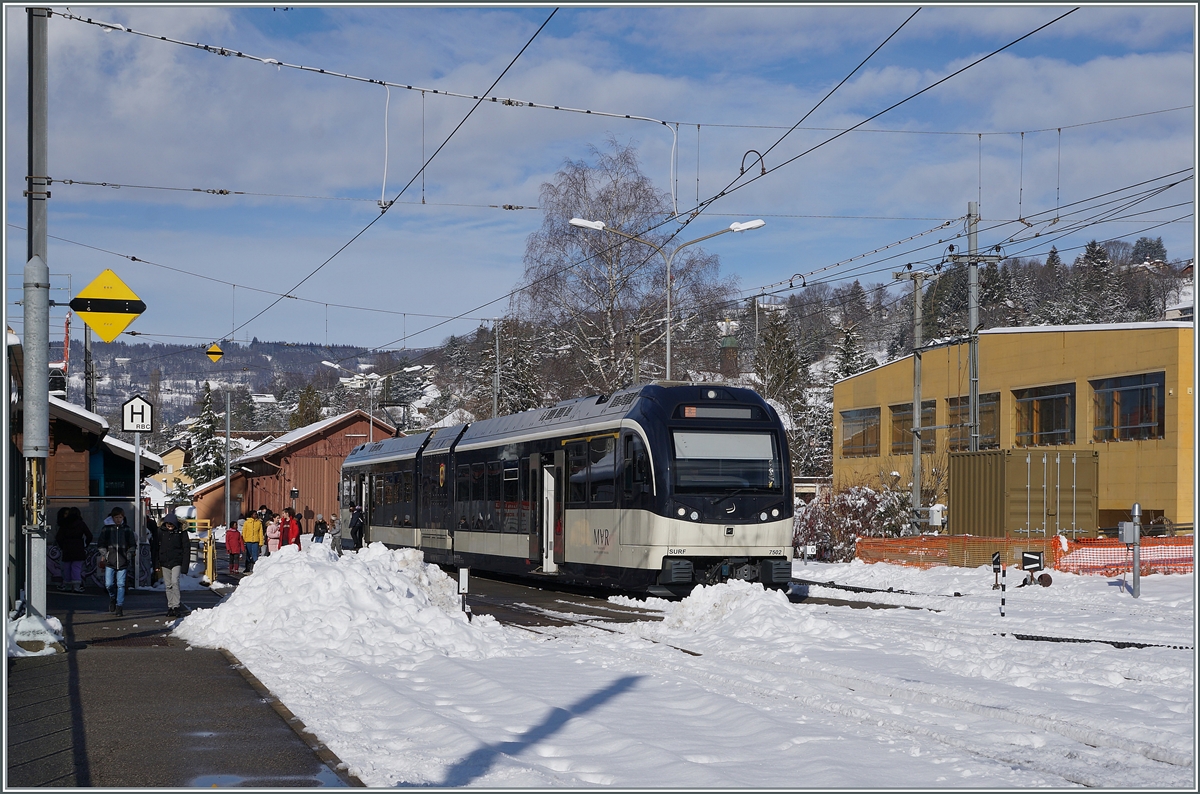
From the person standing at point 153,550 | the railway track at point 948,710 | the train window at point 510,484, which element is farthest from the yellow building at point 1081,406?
the railway track at point 948,710

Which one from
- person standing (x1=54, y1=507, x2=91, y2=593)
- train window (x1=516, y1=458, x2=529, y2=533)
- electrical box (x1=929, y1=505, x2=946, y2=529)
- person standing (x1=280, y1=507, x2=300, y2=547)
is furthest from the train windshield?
person standing (x1=280, y1=507, x2=300, y2=547)

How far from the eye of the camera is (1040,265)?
474ft

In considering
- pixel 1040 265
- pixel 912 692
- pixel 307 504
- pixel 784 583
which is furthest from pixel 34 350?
pixel 1040 265

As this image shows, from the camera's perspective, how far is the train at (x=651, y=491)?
1866cm

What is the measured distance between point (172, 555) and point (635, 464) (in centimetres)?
708

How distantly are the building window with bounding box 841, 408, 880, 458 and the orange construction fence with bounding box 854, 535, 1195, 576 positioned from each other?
19029mm

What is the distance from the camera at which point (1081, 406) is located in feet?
118

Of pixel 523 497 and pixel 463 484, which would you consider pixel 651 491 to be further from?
pixel 463 484

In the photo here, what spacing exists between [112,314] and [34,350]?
1853mm

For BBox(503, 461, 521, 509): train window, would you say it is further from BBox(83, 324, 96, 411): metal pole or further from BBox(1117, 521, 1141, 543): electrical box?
BBox(83, 324, 96, 411): metal pole

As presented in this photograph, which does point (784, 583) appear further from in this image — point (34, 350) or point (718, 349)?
point (718, 349)

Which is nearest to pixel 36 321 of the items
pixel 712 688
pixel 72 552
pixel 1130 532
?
pixel 712 688

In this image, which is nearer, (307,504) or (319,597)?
(319,597)

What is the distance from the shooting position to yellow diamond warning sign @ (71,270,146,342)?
14.5 metres
